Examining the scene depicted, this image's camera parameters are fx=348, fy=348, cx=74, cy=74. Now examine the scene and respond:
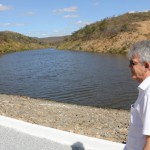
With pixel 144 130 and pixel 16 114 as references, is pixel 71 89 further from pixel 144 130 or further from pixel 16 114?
pixel 144 130

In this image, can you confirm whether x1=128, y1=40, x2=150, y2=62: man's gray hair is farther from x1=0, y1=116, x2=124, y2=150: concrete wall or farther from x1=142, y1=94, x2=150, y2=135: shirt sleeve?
x1=0, y1=116, x2=124, y2=150: concrete wall

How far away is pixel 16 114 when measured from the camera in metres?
10.1

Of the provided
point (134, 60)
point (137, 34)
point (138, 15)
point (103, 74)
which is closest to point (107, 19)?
point (138, 15)

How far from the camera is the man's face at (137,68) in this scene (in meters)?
3.37

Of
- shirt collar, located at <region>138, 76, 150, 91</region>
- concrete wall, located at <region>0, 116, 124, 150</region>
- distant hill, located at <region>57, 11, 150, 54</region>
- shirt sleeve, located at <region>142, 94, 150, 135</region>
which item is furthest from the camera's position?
distant hill, located at <region>57, 11, 150, 54</region>

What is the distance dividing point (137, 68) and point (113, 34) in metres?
69.8

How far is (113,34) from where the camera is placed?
72.3 metres

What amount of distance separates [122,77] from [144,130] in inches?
1052

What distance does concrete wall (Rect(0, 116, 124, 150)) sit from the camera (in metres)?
6.06

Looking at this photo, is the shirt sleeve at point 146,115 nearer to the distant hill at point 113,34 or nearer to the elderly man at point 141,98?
the elderly man at point 141,98

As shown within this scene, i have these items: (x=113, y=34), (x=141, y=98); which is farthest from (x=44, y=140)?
(x=113, y=34)

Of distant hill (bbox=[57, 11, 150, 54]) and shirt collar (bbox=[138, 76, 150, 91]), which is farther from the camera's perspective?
distant hill (bbox=[57, 11, 150, 54])

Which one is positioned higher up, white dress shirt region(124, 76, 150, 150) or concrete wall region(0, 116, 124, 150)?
white dress shirt region(124, 76, 150, 150)

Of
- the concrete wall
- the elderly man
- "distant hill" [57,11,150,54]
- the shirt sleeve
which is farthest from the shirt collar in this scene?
"distant hill" [57,11,150,54]
